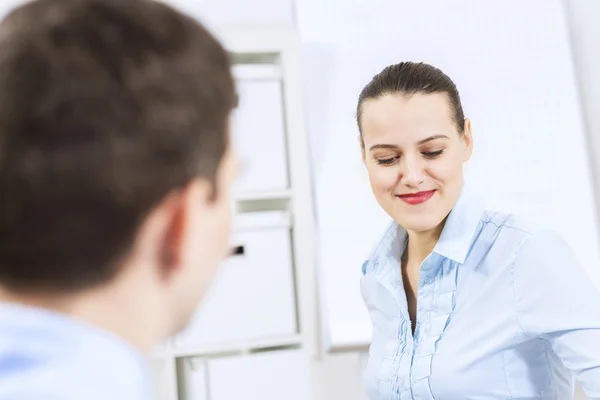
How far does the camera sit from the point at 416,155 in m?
1.15

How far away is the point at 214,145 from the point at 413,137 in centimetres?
79

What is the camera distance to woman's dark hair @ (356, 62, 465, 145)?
117 centimetres

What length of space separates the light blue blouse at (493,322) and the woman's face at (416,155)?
46mm

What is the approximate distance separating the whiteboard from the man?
4.61ft

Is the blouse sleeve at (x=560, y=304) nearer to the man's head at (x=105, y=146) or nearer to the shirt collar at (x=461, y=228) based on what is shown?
the shirt collar at (x=461, y=228)

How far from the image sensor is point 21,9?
37 cm

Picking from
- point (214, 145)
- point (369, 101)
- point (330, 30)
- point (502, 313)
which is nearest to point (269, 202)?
point (330, 30)

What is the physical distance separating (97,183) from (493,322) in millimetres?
848

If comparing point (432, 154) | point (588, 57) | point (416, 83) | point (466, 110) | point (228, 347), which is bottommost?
point (228, 347)

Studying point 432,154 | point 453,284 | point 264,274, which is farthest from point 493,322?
point 264,274

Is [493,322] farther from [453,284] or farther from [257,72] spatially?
[257,72]

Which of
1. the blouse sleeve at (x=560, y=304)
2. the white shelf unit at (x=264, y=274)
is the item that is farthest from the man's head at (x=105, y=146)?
the white shelf unit at (x=264, y=274)

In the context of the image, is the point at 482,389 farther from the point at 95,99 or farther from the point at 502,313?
the point at 95,99

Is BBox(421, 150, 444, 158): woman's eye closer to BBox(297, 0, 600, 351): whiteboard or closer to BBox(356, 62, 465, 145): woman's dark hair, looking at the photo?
BBox(356, 62, 465, 145): woman's dark hair
